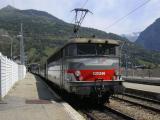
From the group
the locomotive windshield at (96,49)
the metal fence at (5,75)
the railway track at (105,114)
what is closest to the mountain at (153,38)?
the metal fence at (5,75)

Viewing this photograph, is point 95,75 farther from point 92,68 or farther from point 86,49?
point 86,49

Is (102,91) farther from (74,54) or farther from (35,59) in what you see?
(35,59)

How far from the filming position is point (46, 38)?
153375 mm

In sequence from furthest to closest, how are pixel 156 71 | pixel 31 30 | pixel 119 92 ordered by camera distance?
pixel 31 30 < pixel 156 71 < pixel 119 92

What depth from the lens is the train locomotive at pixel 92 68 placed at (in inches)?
686

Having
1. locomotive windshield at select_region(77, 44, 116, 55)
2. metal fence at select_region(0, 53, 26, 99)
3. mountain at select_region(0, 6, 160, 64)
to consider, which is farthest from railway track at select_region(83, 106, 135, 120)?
mountain at select_region(0, 6, 160, 64)

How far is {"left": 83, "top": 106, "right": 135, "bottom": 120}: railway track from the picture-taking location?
15334mm

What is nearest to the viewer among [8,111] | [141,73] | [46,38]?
[8,111]

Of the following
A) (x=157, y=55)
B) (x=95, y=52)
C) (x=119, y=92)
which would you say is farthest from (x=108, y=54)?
(x=157, y=55)

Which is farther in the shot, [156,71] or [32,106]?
[156,71]

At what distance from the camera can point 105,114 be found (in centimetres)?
1648

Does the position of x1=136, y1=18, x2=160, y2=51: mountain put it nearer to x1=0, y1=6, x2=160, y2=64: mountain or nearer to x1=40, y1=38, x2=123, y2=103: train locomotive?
x1=0, y1=6, x2=160, y2=64: mountain

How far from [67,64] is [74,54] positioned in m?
0.54

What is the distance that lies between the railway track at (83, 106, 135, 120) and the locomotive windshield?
2.37 meters
